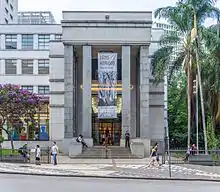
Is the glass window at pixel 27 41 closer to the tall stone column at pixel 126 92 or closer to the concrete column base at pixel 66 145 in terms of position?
the tall stone column at pixel 126 92

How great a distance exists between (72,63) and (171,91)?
26381 mm

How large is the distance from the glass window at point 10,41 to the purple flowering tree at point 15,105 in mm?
25183

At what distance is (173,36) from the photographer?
1590 inches

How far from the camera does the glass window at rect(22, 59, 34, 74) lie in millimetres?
69438

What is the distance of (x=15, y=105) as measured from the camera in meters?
46.3

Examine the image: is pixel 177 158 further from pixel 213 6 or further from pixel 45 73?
pixel 45 73

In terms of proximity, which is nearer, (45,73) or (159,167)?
(159,167)

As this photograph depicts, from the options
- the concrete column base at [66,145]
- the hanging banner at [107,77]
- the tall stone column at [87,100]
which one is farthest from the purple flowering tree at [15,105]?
the hanging banner at [107,77]

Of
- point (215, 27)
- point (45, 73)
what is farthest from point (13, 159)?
point (45, 73)

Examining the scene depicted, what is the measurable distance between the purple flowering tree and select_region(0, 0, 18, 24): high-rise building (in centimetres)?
4665

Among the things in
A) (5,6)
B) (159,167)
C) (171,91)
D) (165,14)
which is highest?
(5,6)

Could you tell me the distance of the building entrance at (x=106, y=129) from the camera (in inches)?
2051

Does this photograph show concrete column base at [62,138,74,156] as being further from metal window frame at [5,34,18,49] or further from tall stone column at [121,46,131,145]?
metal window frame at [5,34,18,49]

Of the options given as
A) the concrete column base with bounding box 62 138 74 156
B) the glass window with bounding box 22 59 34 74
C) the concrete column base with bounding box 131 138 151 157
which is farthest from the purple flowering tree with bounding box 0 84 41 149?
the glass window with bounding box 22 59 34 74
